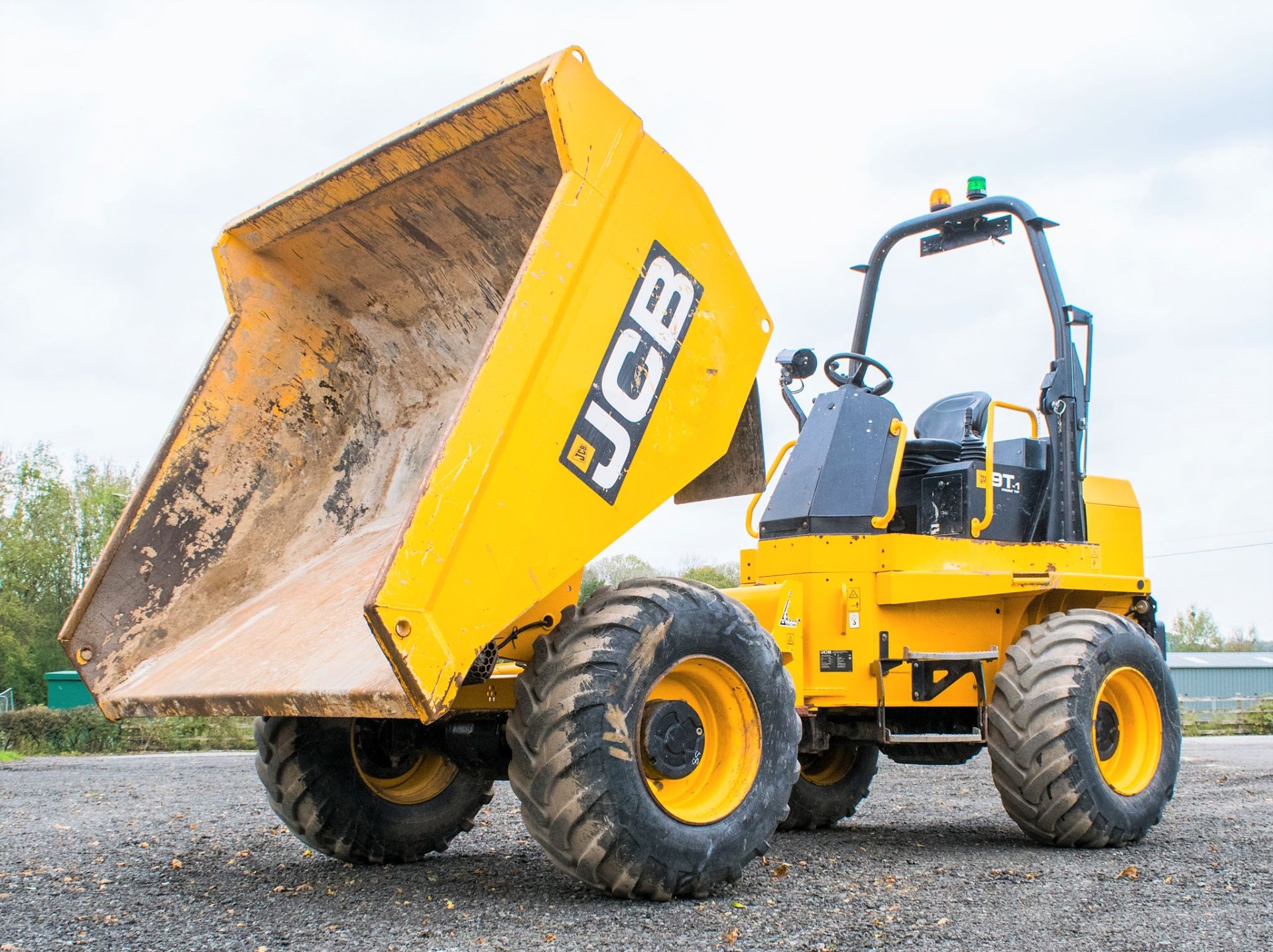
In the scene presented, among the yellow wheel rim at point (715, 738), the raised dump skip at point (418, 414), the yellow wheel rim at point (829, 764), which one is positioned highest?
the raised dump skip at point (418, 414)

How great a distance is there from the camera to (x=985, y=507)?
636 centimetres

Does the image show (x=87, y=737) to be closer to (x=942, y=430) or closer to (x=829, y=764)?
(x=829, y=764)

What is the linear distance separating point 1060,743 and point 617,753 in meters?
2.75

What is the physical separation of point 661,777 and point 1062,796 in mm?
2454

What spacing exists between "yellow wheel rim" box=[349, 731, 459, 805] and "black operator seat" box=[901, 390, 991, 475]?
2826mm

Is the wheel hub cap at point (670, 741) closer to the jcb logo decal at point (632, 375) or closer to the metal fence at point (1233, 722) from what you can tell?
the jcb logo decal at point (632, 375)

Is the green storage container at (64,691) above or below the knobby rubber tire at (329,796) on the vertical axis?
below

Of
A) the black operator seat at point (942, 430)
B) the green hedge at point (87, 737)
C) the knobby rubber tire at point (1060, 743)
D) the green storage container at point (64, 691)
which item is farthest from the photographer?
the green storage container at point (64, 691)

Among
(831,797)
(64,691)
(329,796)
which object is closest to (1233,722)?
(831,797)

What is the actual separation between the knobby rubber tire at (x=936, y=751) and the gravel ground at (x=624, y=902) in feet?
1.34

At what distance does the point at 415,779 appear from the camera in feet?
18.0

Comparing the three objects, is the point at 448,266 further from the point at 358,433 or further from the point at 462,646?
the point at 462,646

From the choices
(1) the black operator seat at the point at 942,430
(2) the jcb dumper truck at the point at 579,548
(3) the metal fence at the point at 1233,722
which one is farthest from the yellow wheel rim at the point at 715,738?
(3) the metal fence at the point at 1233,722

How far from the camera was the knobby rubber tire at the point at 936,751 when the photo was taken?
6250mm
